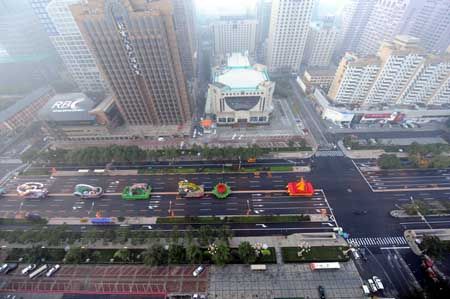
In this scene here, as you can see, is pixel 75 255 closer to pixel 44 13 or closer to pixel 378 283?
pixel 378 283

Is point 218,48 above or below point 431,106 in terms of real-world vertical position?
above

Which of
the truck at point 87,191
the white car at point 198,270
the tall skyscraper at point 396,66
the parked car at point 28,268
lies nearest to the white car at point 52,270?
the parked car at point 28,268

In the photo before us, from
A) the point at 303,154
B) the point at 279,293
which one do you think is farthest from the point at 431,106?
the point at 279,293

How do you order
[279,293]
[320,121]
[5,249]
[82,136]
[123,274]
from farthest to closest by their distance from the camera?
[320,121]
[82,136]
[5,249]
[123,274]
[279,293]

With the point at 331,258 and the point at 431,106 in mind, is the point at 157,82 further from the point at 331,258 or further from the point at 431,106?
the point at 431,106

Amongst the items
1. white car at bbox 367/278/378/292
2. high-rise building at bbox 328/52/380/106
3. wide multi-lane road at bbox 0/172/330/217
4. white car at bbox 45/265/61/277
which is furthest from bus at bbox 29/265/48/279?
high-rise building at bbox 328/52/380/106

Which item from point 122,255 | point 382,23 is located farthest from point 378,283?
point 382,23

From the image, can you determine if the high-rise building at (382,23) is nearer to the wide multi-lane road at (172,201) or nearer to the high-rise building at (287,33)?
the high-rise building at (287,33)
